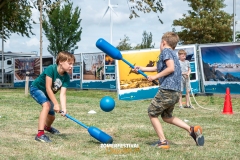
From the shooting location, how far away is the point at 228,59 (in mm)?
15914

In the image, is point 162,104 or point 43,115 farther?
point 43,115

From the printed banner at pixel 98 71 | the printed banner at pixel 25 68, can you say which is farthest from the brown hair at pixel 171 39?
the printed banner at pixel 25 68

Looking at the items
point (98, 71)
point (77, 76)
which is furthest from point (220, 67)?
point (77, 76)

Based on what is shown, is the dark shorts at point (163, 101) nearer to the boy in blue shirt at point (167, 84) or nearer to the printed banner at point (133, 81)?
the boy in blue shirt at point (167, 84)

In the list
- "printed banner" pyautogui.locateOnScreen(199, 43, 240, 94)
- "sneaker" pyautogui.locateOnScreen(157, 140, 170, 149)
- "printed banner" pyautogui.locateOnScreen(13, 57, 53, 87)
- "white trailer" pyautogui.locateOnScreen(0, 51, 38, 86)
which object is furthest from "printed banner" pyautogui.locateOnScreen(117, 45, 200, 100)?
"white trailer" pyautogui.locateOnScreen(0, 51, 38, 86)

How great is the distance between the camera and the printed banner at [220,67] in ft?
51.4

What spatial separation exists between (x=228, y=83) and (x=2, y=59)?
79.8ft

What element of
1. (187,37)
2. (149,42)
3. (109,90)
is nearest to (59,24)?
(149,42)

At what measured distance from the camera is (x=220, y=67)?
16.2 metres

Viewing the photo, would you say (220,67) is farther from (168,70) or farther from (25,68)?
(25,68)

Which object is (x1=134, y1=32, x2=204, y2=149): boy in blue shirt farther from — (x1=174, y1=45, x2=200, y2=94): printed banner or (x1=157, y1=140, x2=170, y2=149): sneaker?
(x1=174, y1=45, x2=200, y2=94): printed banner

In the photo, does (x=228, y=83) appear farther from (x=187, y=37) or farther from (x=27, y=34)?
(x=187, y=37)

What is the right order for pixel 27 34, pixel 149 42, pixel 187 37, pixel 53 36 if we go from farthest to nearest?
pixel 149 42 → pixel 53 36 → pixel 187 37 → pixel 27 34

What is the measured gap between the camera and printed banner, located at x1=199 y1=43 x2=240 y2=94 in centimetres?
1568
